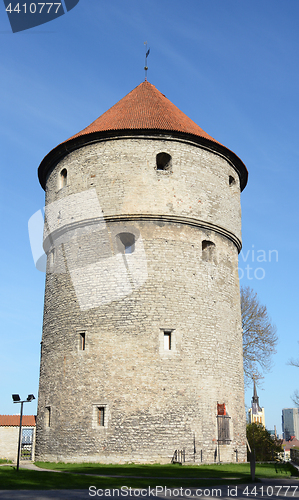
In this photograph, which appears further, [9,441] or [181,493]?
[9,441]

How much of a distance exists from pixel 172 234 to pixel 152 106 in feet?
18.5

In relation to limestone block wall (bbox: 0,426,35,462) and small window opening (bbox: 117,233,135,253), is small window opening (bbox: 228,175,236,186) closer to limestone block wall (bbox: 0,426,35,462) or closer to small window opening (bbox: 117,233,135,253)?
small window opening (bbox: 117,233,135,253)

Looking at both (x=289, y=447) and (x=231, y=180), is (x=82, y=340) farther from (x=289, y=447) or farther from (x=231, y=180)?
(x=289, y=447)

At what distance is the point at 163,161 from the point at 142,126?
4.56 feet

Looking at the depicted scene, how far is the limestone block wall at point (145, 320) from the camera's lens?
46.8ft

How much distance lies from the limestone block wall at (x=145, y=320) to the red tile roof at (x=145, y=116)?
64cm

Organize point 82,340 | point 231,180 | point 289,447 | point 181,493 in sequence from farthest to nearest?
1. point 289,447
2. point 231,180
3. point 82,340
4. point 181,493

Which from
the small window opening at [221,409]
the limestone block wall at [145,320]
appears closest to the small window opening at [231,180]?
the limestone block wall at [145,320]

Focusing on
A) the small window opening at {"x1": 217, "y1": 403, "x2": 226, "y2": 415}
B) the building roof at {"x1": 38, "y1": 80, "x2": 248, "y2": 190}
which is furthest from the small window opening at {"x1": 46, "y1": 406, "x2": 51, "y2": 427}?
the building roof at {"x1": 38, "y1": 80, "x2": 248, "y2": 190}

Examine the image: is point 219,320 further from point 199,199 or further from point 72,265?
point 72,265

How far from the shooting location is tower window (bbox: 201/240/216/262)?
16.8 metres

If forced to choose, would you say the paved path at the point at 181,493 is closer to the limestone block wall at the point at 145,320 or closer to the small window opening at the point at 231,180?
the limestone block wall at the point at 145,320

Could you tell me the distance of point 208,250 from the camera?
55.5 feet

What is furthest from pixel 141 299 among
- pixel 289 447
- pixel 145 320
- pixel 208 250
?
pixel 289 447
